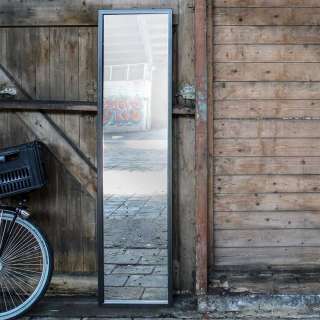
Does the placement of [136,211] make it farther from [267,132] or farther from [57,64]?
[57,64]

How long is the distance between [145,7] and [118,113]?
918mm

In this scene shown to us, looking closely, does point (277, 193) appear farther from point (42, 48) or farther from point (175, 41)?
point (42, 48)

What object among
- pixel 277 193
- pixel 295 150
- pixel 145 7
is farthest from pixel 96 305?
pixel 145 7

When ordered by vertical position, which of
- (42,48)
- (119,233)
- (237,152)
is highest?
(42,48)

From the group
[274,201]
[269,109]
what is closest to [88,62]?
[269,109]

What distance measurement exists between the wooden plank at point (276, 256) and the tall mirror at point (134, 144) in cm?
61

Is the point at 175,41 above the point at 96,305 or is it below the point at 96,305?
above

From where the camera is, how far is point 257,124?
470 cm

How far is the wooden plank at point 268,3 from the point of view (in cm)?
464

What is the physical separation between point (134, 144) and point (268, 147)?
112 cm

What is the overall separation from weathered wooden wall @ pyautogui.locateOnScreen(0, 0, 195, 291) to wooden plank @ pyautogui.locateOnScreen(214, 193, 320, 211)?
0.40 metres

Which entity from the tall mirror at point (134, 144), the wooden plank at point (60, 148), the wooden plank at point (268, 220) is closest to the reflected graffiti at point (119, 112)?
the tall mirror at point (134, 144)

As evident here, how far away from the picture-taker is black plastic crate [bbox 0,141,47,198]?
4.46 m

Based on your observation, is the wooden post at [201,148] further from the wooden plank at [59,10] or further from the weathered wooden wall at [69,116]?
the wooden plank at [59,10]
